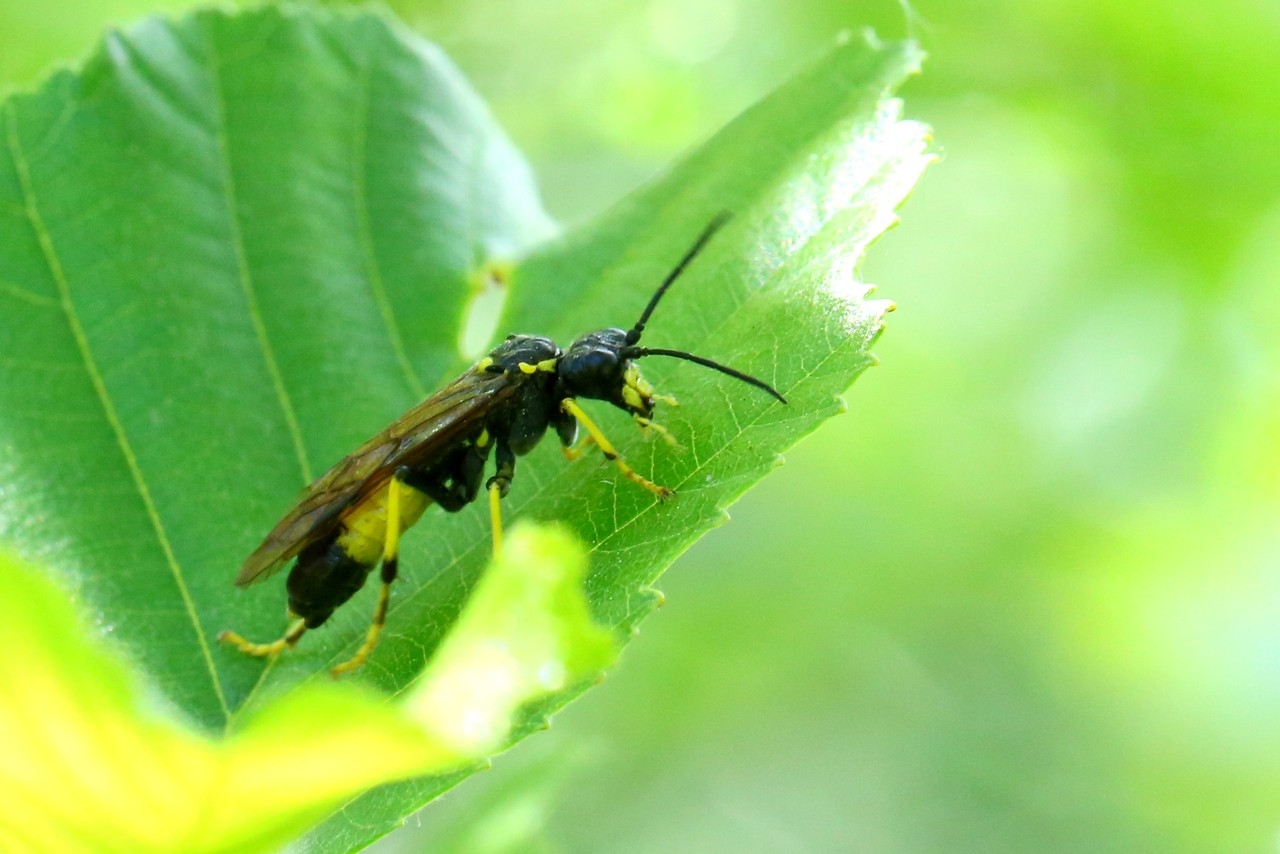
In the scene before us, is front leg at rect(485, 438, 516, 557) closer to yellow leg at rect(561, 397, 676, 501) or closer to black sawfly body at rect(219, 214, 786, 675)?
black sawfly body at rect(219, 214, 786, 675)

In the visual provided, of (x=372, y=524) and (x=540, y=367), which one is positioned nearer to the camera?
(x=372, y=524)

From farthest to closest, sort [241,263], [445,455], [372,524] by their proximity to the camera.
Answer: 1. [241,263]
2. [445,455]
3. [372,524]

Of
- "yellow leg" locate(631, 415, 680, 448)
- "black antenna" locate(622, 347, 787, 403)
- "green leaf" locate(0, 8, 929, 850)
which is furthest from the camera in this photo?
"yellow leg" locate(631, 415, 680, 448)

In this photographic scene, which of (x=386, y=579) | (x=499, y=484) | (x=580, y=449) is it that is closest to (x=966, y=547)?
(x=580, y=449)

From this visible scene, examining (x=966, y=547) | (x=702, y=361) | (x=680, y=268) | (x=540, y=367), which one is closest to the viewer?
(x=702, y=361)

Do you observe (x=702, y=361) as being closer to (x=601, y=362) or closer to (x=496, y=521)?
(x=601, y=362)

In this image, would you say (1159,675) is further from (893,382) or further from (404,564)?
(404,564)

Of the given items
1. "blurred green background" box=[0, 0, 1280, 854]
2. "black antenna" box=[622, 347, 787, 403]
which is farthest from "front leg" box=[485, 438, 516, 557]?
"blurred green background" box=[0, 0, 1280, 854]
